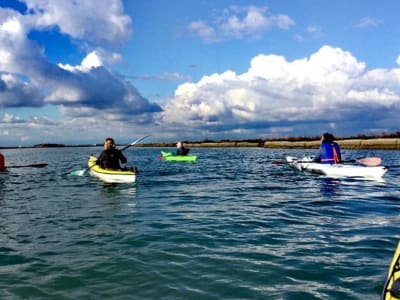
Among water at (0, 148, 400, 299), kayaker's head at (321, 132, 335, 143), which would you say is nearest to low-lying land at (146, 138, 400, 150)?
kayaker's head at (321, 132, 335, 143)

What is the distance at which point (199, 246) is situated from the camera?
784 cm

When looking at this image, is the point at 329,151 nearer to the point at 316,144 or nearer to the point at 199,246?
the point at 199,246

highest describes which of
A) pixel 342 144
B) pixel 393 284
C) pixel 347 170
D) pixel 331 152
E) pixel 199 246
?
pixel 331 152

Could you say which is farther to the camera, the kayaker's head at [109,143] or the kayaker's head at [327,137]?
the kayaker's head at [327,137]

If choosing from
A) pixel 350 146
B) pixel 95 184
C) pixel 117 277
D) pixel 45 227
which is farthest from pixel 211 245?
pixel 350 146

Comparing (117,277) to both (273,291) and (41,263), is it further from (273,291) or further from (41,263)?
(273,291)

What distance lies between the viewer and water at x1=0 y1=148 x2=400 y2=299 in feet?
18.6

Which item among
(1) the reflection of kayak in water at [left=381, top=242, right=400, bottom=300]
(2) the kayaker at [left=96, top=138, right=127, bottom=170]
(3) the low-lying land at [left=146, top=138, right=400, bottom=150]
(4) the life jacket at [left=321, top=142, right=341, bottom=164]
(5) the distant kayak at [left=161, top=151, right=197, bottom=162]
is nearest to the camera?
(1) the reflection of kayak in water at [left=381, top=242, right=400, bottom=300]

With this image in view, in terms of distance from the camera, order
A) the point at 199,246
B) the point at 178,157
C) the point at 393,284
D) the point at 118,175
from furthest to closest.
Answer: the point at 178,157 → the point at 118,175 → the point at 199,246 → the point at 393,284

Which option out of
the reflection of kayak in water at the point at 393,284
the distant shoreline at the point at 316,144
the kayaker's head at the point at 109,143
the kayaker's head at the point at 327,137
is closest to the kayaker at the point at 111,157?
the kayaker's head at the point at 109,143

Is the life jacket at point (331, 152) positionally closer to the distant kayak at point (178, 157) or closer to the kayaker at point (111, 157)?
the kayaker at point (111, 157)

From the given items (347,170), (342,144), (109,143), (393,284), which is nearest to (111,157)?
(109,143)

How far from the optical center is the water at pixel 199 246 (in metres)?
5.68

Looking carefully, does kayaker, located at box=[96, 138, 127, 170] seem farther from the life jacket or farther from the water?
the life jacket
